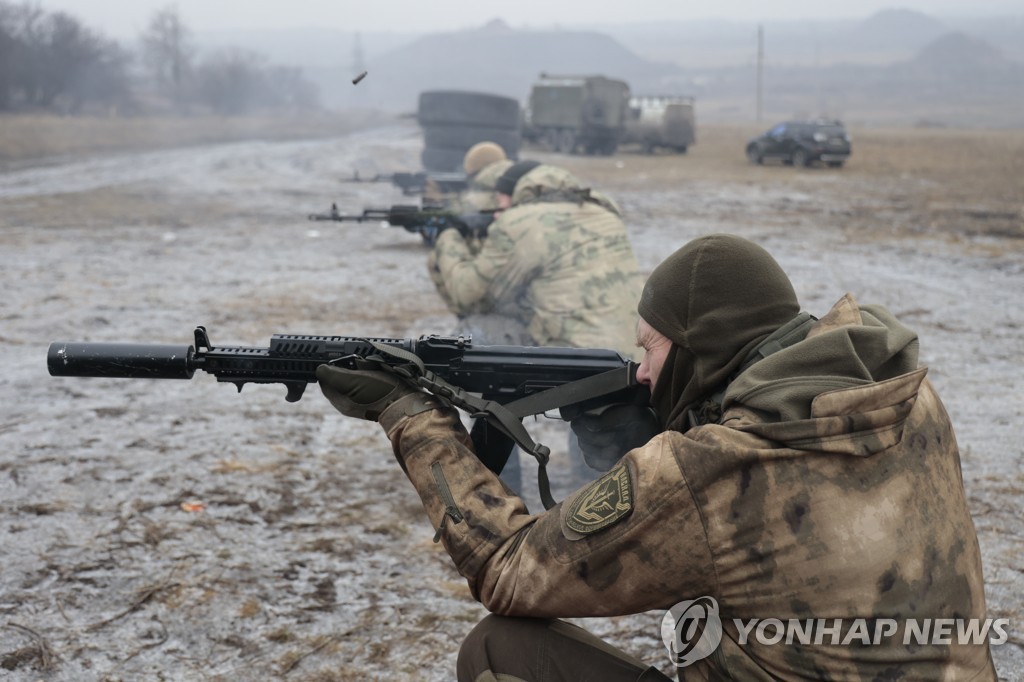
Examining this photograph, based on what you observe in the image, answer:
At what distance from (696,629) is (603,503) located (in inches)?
12.7

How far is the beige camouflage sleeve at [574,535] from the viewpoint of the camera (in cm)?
174

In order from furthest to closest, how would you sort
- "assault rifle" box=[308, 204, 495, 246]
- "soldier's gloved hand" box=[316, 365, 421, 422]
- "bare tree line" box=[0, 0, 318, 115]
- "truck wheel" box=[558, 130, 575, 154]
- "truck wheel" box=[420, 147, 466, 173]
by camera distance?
"bare tree line" box=[0, 0, 318, 115] → "truck wheel" box=[558, 130, 575, 154] → "truck wheel" box=[420, 147, 466, 173] → "assault rifle" box=[308, 204, 495, 246] → "soldier's gloved hand" box=[316, 365, 421, 422]

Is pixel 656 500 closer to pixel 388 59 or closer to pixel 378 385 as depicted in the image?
pixel 378 385

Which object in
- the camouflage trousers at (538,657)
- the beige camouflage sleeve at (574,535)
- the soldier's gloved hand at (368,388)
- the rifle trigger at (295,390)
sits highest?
the soldier's gloved hand at (368,388)

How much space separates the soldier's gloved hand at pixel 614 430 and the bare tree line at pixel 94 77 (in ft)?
107

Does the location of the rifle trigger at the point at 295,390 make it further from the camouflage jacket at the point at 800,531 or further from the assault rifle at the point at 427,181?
the assault rifle at the point at 427,181

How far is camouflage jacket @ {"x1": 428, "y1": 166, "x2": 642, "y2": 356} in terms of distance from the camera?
4598 millimetres

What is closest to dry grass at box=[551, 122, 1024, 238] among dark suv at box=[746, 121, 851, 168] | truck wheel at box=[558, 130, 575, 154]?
dark suv at box=[746, 121, 851, 168]

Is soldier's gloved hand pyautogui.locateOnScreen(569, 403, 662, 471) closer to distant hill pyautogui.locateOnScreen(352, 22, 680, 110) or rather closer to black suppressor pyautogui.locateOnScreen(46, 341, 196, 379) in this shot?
black suppressor pyautogui.locateOnScreen(46, 341, 196, 379)

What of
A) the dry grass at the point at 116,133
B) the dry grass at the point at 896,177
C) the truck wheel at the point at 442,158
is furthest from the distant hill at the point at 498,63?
the truck wheel at the point at 442,158

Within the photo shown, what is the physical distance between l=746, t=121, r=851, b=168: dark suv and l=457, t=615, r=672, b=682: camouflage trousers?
2214 cm

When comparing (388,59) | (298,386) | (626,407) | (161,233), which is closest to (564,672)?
(626,407)

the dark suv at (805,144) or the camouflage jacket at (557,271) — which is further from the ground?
the dark suv at (805,144)

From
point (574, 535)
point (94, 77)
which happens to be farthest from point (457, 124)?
point (94, 77)
